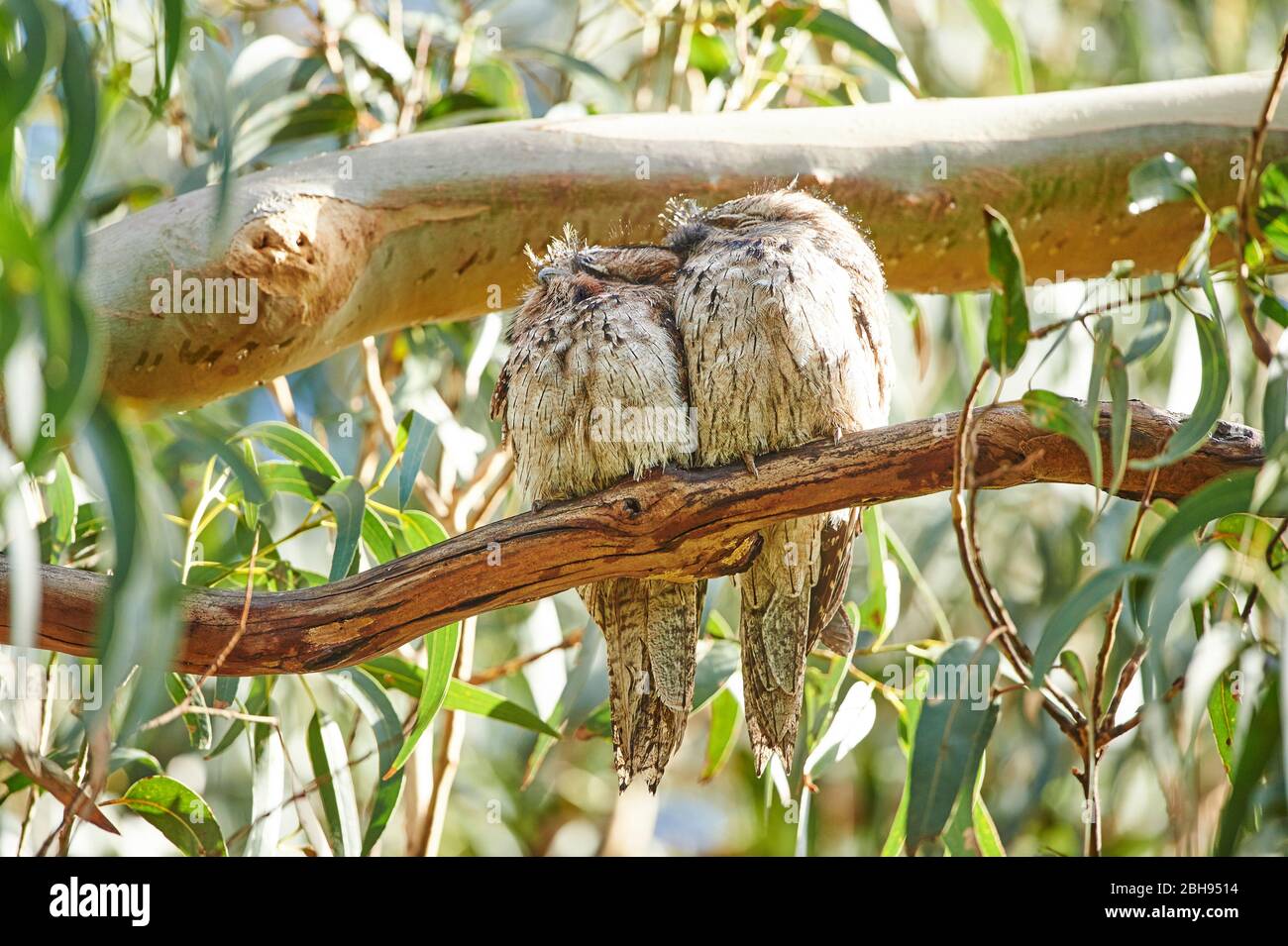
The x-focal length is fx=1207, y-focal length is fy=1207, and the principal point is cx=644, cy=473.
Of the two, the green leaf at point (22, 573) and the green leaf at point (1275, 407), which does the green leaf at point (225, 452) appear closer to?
the green leaf at point (22, 573)

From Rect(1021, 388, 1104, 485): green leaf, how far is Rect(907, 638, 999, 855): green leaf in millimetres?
322

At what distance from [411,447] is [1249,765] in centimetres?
163

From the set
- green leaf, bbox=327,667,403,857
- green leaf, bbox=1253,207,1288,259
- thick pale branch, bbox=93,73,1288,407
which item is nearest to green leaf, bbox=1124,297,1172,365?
green leaf, bbox=1253,207,1288,259

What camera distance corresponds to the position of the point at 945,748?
1.74 metres

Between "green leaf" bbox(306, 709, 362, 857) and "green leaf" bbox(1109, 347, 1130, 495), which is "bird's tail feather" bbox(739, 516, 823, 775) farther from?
"green leaf" bbox(306, 709, 362, 857)

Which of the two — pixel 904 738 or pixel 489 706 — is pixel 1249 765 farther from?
pixel 489 706

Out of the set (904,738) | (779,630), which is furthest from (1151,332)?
(904,738)

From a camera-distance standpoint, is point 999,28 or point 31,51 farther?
point 999,28

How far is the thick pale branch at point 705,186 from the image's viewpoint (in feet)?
8.00

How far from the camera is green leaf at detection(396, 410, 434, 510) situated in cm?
242

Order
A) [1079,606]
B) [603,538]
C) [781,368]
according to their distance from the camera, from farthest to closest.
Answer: [781,368] < [603,538] < [1079,606]

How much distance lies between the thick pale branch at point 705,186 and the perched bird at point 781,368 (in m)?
0.29

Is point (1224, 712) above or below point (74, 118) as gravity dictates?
below

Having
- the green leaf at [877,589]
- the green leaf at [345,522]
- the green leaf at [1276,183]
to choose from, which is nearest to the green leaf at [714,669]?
the green leaf at [877,589]
